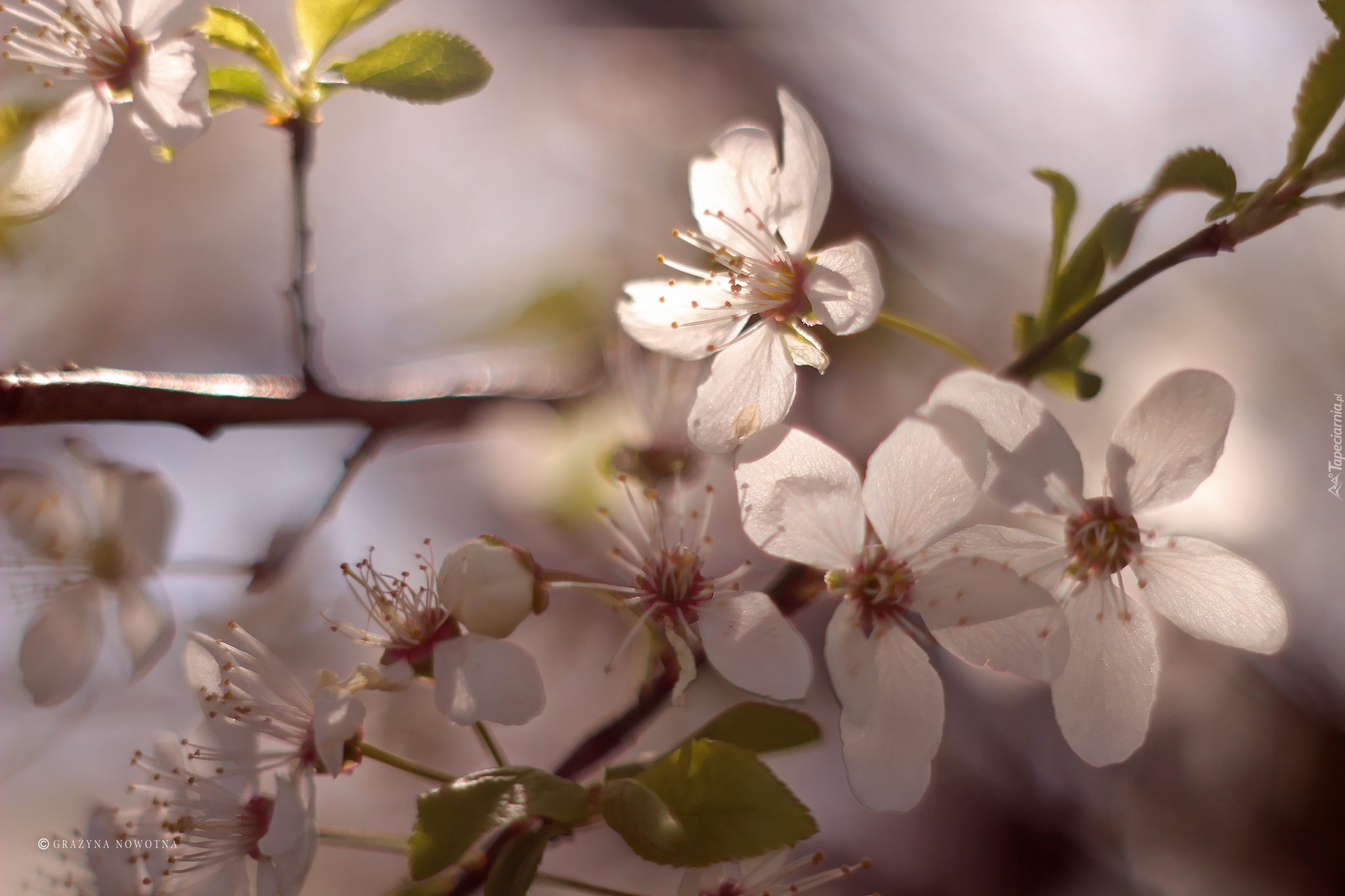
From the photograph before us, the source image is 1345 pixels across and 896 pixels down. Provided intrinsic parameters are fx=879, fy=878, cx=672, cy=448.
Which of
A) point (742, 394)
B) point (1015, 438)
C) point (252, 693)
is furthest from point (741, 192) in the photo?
point (252, 693)

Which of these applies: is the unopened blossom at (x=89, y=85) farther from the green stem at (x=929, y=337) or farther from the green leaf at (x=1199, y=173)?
the green leaf at (x=1199, y=173)

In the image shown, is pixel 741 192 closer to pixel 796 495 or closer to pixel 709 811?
pixel 796 495

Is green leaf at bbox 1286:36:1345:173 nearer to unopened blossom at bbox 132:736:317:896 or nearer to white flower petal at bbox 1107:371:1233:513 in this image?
white flower petal at bbox 1107:371:1233:513

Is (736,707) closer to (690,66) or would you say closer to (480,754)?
(480,754)

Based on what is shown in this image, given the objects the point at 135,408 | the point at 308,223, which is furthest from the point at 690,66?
the point at 135,408

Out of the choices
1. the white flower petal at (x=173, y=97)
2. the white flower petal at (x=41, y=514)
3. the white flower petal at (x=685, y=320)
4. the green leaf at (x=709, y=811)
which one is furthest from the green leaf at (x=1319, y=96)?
the white flower petal at (x=41, y=514)

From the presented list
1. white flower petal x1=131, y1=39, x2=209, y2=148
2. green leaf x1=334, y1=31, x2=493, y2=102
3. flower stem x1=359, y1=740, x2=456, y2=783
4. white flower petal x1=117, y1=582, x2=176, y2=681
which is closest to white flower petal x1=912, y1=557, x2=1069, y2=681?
flower stem x1=359, y1=740, x2=456, y2=783
